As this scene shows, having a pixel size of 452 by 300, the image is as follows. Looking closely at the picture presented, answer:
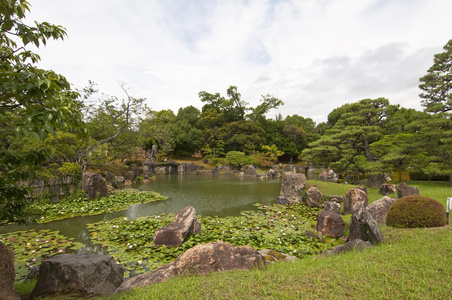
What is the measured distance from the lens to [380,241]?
19.6ft

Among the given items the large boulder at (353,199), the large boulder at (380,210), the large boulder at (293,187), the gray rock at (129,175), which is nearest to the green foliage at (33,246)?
the large boulder at (380,210)

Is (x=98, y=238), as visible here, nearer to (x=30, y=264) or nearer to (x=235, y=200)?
(x=30, y=264)

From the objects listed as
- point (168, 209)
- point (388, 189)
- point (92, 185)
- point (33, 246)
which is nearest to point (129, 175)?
point (92, 185)

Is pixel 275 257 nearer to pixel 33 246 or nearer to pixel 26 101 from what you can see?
pixel 26 101

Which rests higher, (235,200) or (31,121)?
(31,121)

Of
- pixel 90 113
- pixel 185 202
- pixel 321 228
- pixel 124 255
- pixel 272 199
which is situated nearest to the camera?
pixel 124 255

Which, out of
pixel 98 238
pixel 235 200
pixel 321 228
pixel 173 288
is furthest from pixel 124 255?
pixel 235 200

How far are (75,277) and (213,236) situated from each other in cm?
444

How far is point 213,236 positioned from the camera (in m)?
8.00

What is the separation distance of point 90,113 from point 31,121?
1970 centimetres

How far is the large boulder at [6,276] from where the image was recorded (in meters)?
3.51

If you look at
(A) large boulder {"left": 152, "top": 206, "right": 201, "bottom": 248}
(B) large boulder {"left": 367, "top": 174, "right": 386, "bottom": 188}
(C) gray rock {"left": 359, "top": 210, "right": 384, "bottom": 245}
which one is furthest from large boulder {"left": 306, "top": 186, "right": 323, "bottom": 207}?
(A) large boulder {"left": 152, "top": 206, "right": 201, "bottom": 248}

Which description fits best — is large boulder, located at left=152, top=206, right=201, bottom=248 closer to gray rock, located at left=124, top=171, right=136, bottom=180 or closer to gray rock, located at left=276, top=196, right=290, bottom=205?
gray rock, located at left=276, top=196, right=290, bottom=205

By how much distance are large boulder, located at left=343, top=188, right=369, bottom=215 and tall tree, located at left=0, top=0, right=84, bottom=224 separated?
36.4ft
